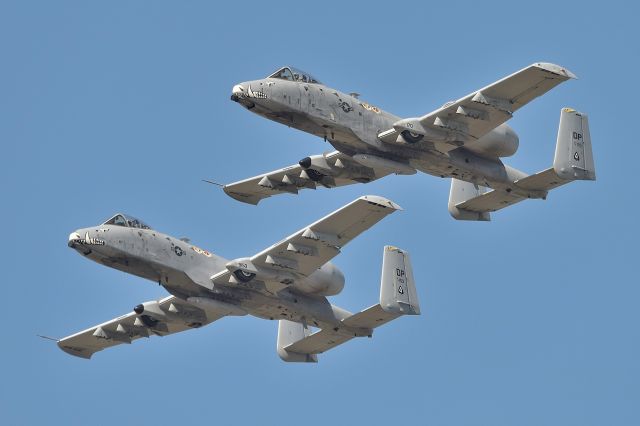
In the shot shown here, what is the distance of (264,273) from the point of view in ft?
337

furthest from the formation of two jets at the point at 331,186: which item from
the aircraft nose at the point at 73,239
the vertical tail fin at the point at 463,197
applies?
the vertical tail fin at the point at 463,197

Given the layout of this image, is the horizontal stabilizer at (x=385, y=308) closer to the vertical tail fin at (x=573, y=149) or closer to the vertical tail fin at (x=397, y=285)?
the vertical tail fin at (x=397, y=285)

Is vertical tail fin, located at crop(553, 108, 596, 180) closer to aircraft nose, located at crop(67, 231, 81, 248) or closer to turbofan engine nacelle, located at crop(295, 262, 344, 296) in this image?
turbofan engine nacelle, located at crop(295, 262, 344, 296)

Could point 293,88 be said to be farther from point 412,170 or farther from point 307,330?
point 307,330

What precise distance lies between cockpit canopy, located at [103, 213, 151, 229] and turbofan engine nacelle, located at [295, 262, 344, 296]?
864 cm

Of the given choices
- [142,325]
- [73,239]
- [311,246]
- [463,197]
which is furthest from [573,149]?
[73,239]

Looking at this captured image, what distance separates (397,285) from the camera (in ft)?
351

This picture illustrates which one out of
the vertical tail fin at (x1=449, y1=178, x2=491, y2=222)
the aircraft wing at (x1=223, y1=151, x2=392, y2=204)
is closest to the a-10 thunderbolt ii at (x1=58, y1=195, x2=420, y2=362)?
the aircraft wing at (x1=223, y1=151, x2=392, y2=204)

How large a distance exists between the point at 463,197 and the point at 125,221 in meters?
20.2

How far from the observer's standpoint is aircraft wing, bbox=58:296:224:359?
10794cm

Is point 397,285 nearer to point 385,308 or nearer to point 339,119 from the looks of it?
point 385,308

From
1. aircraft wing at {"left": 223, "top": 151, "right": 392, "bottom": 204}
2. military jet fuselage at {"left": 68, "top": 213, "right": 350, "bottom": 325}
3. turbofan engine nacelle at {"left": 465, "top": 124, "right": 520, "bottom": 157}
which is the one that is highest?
turbofan engine nacelle at {"left": 465, "top": 124, "right": 520, "bottom": 157}

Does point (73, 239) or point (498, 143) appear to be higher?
point (498, 143)

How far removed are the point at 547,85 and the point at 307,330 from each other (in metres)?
20.8
